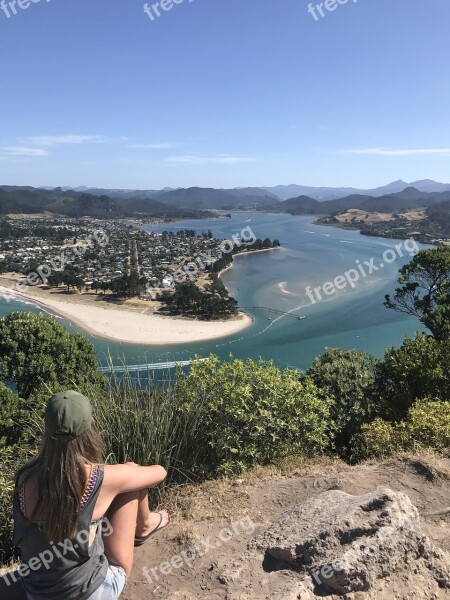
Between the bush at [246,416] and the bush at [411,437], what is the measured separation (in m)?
0.51

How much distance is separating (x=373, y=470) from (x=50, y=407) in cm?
280

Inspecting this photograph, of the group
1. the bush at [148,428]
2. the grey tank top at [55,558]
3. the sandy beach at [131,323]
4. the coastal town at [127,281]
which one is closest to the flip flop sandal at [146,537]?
the bush at [148,428]

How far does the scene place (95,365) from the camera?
38.6ft

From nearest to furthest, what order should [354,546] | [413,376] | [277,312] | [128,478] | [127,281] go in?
1. [128,478]
2. [354,546]
3. [413,376]
4. [277,312]
5. [127,281]

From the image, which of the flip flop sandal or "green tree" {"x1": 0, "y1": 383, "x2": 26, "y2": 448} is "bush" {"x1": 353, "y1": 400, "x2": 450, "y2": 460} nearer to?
the flip flop sandal

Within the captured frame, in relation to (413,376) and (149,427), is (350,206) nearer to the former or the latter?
(413,376)

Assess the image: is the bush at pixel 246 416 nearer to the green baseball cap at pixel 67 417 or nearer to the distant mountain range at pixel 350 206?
the green baseball cap at pixel 67 417

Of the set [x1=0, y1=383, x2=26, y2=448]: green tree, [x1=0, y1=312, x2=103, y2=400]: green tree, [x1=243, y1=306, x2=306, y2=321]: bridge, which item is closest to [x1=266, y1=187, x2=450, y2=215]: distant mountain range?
[x1=243, y1=306, x2=306, y2=321]: bridge

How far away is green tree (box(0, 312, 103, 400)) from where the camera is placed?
10.5 meters

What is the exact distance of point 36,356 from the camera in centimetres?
1067

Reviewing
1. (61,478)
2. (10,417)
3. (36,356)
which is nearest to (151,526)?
(61,478)

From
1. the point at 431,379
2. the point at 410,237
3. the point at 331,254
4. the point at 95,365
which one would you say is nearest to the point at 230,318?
the point at 95,365

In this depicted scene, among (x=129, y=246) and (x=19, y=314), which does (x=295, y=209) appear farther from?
(x=19, y=314)

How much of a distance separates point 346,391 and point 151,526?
6.68 meters
